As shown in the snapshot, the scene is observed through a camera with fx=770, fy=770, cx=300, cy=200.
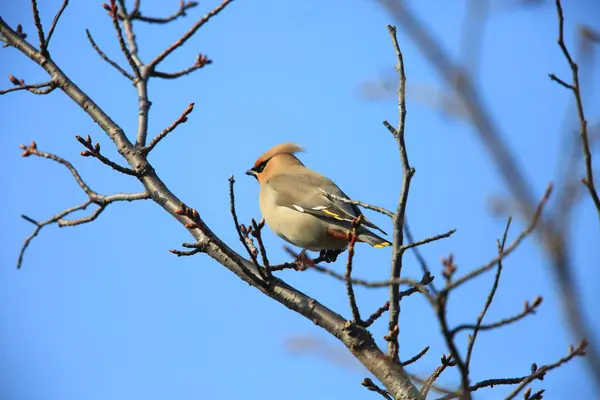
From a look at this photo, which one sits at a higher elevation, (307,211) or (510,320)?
(307,211)

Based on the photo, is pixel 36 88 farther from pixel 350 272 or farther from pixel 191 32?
pixel 350 272

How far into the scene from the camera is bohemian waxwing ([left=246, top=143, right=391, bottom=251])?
473cm

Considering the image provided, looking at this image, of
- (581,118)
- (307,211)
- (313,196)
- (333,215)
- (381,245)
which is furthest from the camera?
(313,196)

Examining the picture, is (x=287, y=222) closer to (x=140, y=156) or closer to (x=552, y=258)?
(x=140, y=156)

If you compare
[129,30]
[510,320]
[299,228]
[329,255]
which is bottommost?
[510,320]

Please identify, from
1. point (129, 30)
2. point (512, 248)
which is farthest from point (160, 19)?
point (512, 248)

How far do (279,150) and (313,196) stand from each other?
1.03 meters

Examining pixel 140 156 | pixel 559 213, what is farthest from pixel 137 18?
pixel 559 213

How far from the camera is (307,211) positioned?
4.91 m

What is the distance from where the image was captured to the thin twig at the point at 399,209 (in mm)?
2627

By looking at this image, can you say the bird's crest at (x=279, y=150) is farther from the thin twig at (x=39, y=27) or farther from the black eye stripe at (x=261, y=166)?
the thin twig at (x=39, y=27)

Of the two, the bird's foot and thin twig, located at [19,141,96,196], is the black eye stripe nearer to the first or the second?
the bird's foot

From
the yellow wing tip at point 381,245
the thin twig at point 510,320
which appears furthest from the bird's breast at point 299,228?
the thin twig at point 510,320

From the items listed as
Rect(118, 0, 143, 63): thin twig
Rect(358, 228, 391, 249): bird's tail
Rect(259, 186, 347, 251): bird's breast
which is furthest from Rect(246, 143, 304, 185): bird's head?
Rect(118, 0, 143, 63): thin twig
